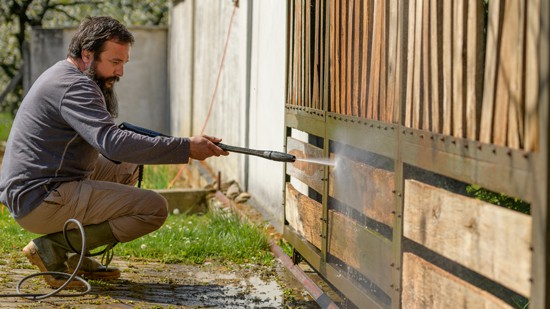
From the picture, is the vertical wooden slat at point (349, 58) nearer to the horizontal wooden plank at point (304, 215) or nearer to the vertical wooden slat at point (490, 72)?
the horizontal wooden plank at point (304, 215)

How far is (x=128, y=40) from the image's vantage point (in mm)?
5570

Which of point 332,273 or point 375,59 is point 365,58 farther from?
point 332,273

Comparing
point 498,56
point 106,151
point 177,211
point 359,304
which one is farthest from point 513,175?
point 177,211

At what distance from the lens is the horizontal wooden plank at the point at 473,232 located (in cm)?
298

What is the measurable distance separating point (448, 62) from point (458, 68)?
0.11 metres

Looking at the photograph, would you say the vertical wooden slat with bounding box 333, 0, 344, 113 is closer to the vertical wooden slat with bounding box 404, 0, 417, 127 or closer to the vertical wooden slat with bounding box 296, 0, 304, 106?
the vertical wooden slat with bounding box 296, 0, 304, 106

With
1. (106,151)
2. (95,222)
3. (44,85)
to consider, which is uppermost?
(44,85)

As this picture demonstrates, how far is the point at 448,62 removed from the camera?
357 centimetres

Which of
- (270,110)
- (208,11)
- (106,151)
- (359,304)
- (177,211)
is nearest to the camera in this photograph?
(359,304)

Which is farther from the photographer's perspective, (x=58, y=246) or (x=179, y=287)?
(x=179, y=287)

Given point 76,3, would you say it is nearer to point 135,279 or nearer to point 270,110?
point 270,110

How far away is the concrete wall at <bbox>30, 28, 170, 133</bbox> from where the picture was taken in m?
15.5

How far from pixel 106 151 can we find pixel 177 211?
3.71 meters

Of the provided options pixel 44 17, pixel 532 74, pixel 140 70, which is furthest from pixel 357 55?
pixel 44 17
